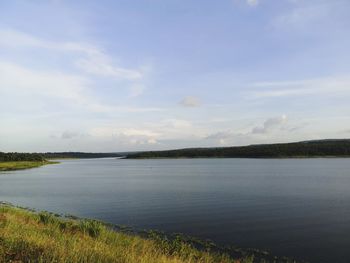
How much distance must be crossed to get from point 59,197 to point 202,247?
109 feet

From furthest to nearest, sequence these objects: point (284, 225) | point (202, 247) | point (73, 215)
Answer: point (73, 215) < point (284, 225) < point (202, 247)

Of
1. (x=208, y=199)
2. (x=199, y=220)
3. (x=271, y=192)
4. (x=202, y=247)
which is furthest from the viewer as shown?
(x=271, y=192)

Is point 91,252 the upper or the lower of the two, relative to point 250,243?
upper

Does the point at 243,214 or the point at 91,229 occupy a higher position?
the point at 91,229

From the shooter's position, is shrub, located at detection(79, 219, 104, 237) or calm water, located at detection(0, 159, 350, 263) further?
calm water, located at detection(0, 159, 350, 263)

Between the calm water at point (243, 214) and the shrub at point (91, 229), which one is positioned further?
the calm water at point (243, 214)

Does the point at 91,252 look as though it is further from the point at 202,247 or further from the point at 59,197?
the point at 59,197

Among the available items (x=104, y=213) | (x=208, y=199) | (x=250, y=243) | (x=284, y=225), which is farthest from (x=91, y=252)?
(x=208, y=199)

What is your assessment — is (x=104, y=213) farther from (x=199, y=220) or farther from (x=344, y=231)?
(x=344, y=231)

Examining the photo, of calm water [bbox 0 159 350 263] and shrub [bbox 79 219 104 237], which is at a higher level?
shrub [bbox 79 219 104 237]

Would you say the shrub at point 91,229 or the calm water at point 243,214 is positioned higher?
the shrub at point 91,229

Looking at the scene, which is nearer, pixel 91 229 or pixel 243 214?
pixel 91 229

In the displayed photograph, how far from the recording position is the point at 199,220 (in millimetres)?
31047

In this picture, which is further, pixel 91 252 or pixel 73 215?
pixel 73 215
